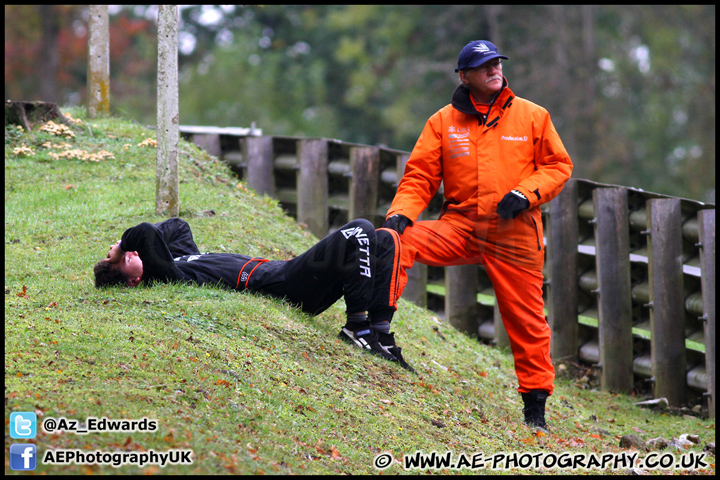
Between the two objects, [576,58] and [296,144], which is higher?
[576,58]

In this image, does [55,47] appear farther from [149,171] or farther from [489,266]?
[489,266]

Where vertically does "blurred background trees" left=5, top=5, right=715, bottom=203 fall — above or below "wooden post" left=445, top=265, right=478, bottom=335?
above

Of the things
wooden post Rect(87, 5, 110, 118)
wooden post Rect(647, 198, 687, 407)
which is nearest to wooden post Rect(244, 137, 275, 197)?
Answer: wooden post Rect(87, 5, 110, 118)

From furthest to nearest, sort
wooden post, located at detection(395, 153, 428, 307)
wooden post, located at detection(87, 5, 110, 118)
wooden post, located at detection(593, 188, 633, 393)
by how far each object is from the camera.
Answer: wooden post, located at detection(87, 5, 110, 118)
wooden post, located at detection(395, 153, 428, 307)
wooden post, located at detection(593, 188, 633, 393)

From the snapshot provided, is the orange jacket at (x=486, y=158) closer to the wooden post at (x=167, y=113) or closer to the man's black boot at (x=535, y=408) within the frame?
the man's black boot at (x=535, y=408)

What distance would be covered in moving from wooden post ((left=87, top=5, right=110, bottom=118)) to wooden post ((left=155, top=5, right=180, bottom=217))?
3.71 meters

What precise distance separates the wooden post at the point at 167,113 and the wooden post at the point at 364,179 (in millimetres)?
3323

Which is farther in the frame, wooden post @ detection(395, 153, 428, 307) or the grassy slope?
wooden post @ detection(395, 153, 428, 307)

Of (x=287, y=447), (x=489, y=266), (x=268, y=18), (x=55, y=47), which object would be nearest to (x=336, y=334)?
(x=489, y=266)

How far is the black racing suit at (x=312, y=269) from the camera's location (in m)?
5.95

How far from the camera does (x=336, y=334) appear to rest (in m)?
6.47

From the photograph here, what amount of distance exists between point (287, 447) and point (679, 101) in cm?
3418

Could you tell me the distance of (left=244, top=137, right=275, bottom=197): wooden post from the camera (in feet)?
40.6

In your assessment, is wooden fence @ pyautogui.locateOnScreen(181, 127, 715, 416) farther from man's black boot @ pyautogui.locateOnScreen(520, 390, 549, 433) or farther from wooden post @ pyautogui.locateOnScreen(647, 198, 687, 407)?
man's black boot @ pyautogui.locateOnScreen(520, 390, 549, 433)
